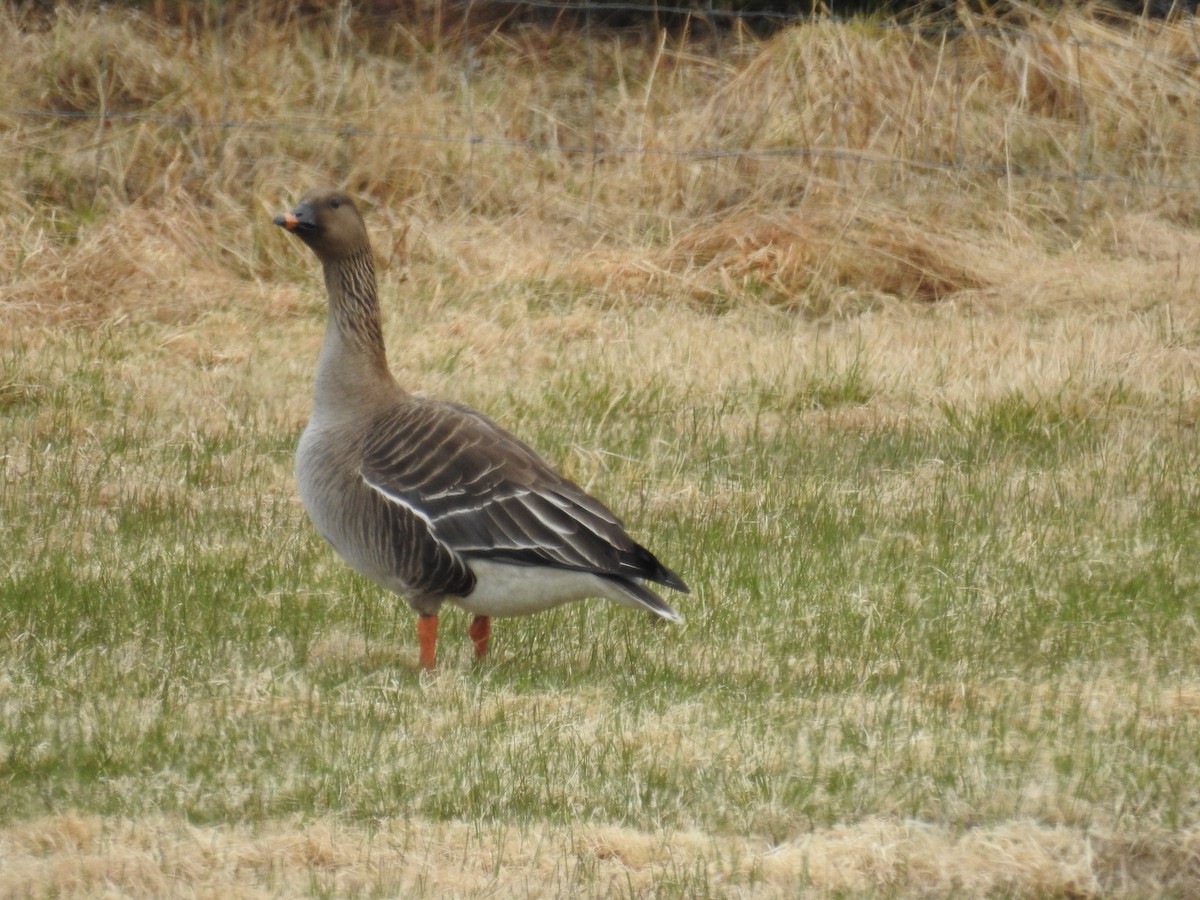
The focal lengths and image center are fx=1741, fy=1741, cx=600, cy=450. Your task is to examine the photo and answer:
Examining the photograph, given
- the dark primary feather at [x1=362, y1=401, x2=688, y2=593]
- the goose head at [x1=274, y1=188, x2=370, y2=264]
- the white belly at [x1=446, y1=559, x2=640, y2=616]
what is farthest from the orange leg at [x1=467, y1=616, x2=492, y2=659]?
the goose head at [x1=274, y1=188, x2=370, y2=264]

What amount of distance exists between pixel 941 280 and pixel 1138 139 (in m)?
2.61

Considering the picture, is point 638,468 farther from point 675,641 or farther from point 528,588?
point 528,588

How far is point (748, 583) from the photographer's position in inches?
236

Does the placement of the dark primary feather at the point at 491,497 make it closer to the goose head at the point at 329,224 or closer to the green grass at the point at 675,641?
the green grass at the point at 675,641

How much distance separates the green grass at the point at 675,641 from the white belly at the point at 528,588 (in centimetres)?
24

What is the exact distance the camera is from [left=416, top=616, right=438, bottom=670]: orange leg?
5.16 m

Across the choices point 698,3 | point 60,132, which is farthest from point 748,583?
point 698,3

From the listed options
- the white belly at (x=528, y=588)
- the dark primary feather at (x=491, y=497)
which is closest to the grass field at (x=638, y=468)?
the white belly at (x=528, y=588)

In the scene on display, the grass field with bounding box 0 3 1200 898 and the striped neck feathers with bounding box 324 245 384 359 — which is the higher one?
the striped neck feathers with bounding box 324 245 384 359

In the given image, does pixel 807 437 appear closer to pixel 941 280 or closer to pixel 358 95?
pixel 941 280

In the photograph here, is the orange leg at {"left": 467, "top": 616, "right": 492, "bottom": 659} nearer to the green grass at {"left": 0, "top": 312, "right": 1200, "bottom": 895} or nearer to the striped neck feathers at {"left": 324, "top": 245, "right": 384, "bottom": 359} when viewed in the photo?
the green grass at {"left": 0, "top": 312, "right": 1200, "bottom": 895}

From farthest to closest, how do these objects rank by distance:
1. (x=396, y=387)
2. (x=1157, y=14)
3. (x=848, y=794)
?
(x=1157, y=14) → (x=396, y=387) → (x=848, y=794)

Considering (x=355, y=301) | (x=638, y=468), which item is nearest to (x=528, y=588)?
(x=355, y=301)

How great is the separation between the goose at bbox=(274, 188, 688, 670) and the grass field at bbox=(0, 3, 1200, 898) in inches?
12.2
